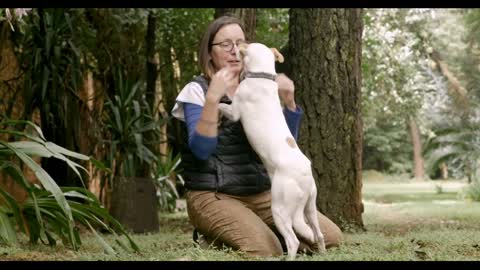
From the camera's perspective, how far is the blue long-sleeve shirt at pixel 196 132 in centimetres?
317

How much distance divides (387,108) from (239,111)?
44.8ft

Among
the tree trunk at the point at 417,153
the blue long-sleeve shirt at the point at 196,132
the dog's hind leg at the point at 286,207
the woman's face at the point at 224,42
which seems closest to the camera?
the dog's hind leg at the point at 286,207

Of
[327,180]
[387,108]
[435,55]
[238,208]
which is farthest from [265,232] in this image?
[435,55]

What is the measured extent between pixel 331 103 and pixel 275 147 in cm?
254

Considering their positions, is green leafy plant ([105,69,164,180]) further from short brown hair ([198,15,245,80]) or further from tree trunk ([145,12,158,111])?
short brown hair ([198,15,245,80])

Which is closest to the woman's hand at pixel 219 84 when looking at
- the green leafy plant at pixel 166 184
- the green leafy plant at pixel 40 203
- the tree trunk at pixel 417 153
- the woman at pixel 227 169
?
the woman at pixel 227 169

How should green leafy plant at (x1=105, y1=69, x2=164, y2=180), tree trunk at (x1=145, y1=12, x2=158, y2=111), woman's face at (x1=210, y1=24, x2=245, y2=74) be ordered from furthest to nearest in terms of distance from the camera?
tree trunk at (x1=145, y1=12, x2=158, y2=111), green leafy plant at (x1=105, y1=69, x2=164, y2=180), woman's face at (x1=210, y1=24, x2=245, y2=74)

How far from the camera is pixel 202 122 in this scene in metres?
3.11

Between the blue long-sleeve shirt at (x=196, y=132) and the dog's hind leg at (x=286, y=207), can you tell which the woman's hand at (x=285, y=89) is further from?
the dog's hind leg at (x=286, y=207)

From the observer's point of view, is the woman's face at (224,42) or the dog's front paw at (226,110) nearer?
the dog's front paw at (226,110)

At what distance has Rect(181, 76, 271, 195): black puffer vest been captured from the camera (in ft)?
11.1

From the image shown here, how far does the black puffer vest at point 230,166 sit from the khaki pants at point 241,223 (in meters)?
0.05

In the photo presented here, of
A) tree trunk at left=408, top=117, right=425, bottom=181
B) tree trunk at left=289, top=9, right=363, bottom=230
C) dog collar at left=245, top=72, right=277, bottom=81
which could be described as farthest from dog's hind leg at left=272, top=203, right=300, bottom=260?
tree trunk at left=408, top=117, right=425, bottom=181
